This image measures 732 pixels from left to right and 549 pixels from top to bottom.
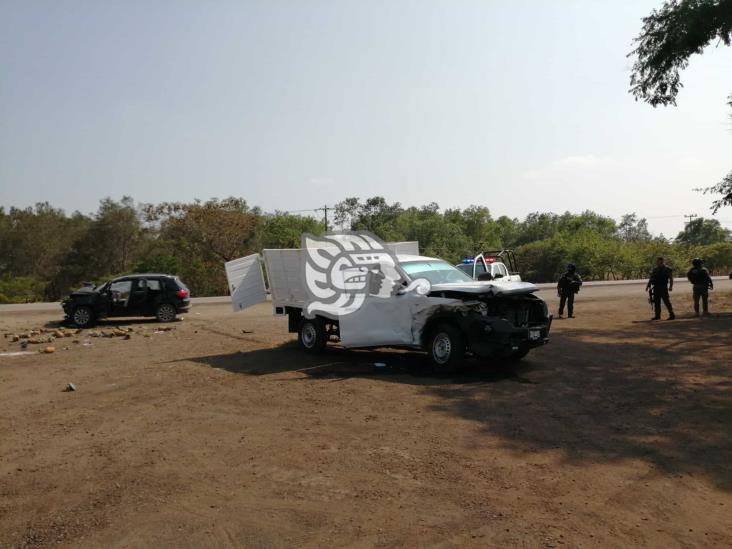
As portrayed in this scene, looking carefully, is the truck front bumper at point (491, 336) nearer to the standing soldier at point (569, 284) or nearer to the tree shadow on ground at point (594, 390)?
the tree shadow on ground at point (594, 390)

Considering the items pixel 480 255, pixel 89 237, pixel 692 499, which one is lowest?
pixel 692 499

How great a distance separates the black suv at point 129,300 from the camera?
18297mm

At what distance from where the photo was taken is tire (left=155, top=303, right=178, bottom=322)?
19.0 meters

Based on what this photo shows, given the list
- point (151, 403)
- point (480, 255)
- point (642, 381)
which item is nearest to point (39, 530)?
point (151, 403)

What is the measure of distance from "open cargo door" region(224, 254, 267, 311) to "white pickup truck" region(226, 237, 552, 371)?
2.24ft

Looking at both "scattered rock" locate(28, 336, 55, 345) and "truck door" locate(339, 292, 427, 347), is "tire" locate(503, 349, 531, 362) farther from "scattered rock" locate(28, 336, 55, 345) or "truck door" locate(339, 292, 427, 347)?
"scattered rock" locate(28, 336, 55, 345)

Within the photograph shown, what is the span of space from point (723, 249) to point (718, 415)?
177 feet

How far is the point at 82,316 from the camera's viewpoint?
1828cm

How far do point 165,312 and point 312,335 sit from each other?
8715 millimetres

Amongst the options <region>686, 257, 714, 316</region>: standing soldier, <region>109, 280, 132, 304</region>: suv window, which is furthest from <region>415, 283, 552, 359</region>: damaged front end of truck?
<region>109, 280, 132, 304</region>: suv window

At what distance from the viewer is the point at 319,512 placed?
446 cm

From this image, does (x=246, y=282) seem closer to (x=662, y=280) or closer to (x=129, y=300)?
(x=129, y=300)

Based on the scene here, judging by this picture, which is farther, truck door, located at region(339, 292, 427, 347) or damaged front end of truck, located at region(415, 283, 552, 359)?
truck door, located at region(339, 292, 427, 347)

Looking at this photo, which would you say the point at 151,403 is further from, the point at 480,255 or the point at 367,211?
the point at 367,211
